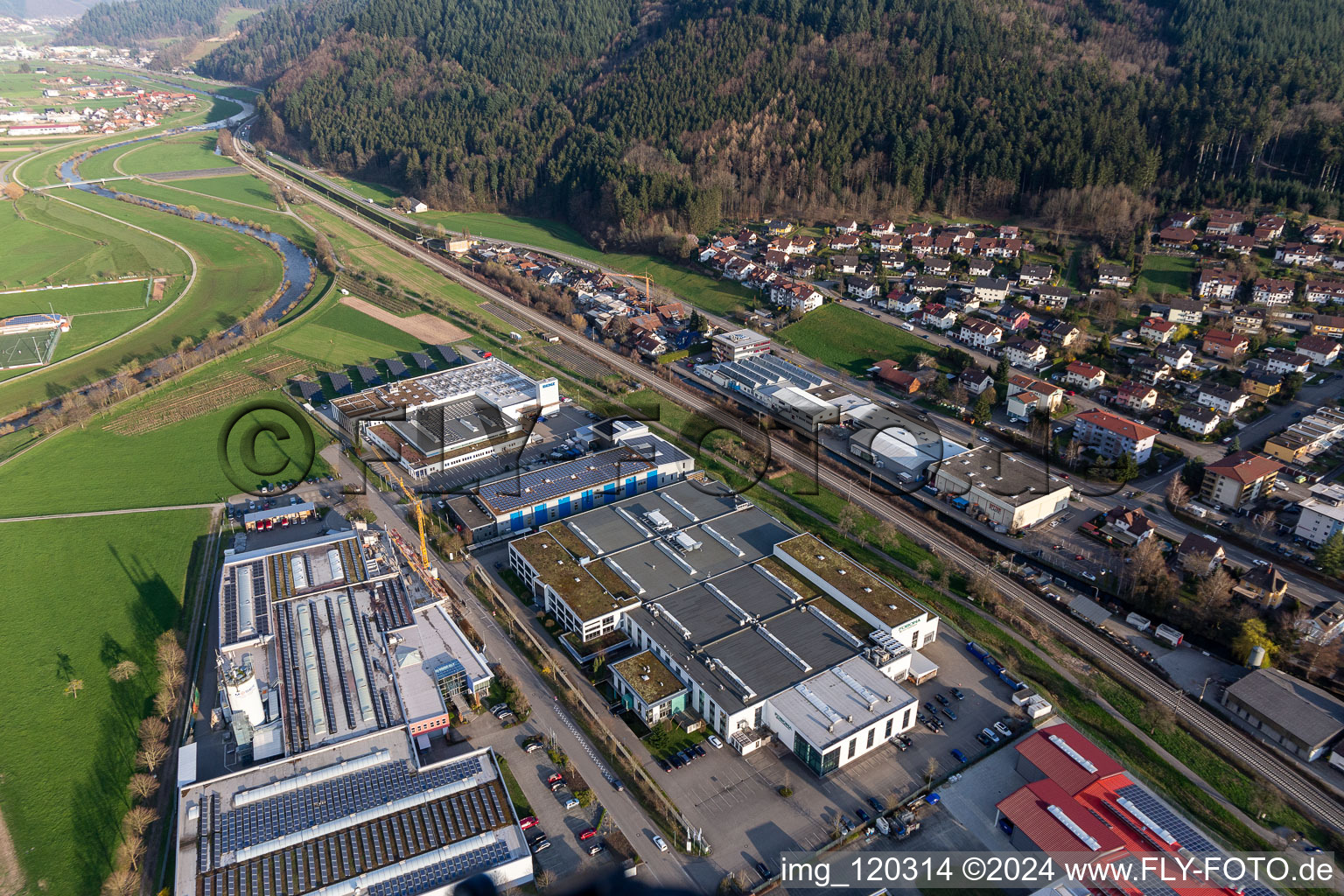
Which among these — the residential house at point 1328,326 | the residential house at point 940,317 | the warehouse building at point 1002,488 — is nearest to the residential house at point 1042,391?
the warehouse building at point 1002,488

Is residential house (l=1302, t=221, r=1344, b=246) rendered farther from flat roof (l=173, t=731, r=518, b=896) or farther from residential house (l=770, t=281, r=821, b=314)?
flat roof (l=173, t=731, r=518, b=896)

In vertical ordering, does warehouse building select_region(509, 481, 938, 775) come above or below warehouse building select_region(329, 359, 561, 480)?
below

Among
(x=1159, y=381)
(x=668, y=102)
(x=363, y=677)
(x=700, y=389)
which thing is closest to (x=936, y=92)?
(x=668, y=102)

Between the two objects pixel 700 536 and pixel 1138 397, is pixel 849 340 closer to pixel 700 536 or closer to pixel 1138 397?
pixel 1138 397

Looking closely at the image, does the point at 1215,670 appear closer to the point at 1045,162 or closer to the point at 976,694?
the point at 976,694

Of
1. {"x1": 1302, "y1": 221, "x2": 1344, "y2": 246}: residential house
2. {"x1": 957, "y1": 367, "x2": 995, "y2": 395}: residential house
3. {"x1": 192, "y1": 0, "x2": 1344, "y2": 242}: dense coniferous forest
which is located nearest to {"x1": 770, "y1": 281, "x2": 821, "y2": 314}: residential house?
{"x1": 957, "y1": 367, "x2": 995, "y2": 395}: residential house

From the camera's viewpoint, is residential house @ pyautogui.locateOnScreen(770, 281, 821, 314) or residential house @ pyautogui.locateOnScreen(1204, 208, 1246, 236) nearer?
residential house @ pyautogui.locateOnScreen(770, 281, 821, 314)

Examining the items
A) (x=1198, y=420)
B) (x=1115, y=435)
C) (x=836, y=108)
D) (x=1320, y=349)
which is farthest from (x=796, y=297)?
(x=836, y=108)
